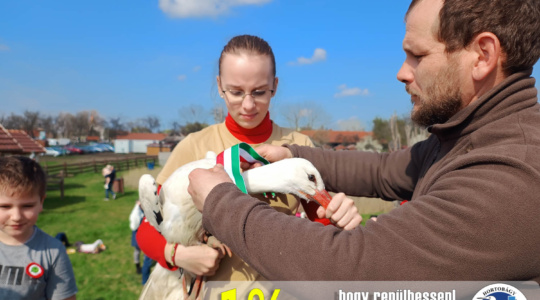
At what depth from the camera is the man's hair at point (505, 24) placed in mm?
1524

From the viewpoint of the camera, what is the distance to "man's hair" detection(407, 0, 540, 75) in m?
1.52

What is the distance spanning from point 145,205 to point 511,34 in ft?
7.57

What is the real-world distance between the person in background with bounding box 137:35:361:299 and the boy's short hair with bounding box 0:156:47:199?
106 cm

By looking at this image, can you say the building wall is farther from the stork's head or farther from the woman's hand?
the stork's head

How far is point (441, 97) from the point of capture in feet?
5.59

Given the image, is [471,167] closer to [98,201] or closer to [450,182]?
[450,182]

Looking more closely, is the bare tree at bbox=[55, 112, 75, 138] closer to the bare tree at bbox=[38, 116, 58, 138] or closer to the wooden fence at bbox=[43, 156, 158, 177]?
the bare tree at bbox=[38, 116, 58, 138]

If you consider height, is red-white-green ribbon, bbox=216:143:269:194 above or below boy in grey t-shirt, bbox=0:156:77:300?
above

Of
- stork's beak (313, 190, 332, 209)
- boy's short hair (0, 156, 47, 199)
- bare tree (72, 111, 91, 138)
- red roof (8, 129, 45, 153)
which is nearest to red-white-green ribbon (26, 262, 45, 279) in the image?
boy's short hair (0, 156, 47, 199)

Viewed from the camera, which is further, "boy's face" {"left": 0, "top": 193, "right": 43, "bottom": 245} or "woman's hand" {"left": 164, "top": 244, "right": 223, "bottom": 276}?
"boy's face" {"left": 0, "top": 193, "right": 43, "bottom": 245}

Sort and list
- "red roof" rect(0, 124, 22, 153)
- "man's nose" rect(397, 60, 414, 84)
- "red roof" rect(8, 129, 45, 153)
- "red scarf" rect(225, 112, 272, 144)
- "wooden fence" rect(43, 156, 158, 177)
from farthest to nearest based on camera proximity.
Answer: "wooden fence" rect(43, 156, 158, 177), "red roof" rect(8, 129, 45, 153), "red roof" rect(0, 124, 22, 153), "red scarf" rect(225, 112, 272, 144), "man's nose" rect(397, 60, 414, 84)

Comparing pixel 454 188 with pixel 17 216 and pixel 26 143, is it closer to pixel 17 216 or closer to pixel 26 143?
pixel 17 216

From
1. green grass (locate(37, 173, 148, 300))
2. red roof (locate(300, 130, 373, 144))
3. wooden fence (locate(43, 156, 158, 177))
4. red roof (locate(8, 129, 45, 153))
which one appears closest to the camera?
green grass (locate(37, 173, 148, 300))

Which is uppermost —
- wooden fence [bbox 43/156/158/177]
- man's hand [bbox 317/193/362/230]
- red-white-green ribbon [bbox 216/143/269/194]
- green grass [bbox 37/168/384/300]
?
red-white-green ribbon [bbox 216/143/269/194]
